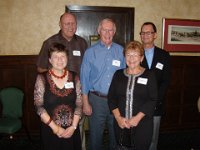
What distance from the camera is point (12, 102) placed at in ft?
11.0

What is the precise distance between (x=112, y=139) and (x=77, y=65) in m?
1.00

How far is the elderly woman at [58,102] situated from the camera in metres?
2.02

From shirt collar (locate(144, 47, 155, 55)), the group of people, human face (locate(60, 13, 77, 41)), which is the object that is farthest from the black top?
human face (locate(60, 13, 77, 41))

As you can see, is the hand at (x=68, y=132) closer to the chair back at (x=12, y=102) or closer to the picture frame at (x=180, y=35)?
the chair back at (x=12, y=102)

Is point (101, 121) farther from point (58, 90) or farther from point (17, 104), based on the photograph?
point (17, 104)

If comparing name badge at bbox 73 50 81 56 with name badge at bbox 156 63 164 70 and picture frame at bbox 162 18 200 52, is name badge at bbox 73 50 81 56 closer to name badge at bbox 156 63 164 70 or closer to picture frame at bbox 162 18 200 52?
name badge at bbox 156 63 164 70

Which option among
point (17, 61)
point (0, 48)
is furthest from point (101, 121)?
point (0, 48)

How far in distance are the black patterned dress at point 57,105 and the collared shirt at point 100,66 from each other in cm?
37

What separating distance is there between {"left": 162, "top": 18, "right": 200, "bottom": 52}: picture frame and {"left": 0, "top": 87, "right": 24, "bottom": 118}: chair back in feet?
8.84

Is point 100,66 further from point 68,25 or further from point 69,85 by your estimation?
point 68,25

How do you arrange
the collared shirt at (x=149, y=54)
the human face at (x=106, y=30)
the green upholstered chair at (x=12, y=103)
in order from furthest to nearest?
1. the green upholstered chair at (x=12, y=103)
2. the collared shirt at (x=149, y=54)
3. the human face at (x=106, y=30)

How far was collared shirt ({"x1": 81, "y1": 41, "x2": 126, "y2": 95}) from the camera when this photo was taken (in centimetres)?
246

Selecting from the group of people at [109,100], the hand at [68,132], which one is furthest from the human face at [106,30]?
the hand at [68,132]

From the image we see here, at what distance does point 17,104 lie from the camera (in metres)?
3.35
